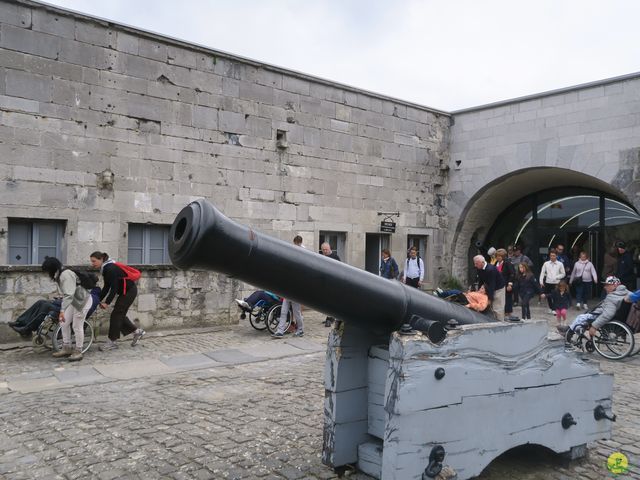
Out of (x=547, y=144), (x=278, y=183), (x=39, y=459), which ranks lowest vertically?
(x=39, y=459)

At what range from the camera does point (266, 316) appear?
9500mm

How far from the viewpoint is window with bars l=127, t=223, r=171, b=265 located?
977cm

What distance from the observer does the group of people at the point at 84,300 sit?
23.4ft

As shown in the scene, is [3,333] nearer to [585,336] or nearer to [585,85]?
[585,336]

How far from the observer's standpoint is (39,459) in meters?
3.90

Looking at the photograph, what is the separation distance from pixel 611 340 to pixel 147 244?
7.54m

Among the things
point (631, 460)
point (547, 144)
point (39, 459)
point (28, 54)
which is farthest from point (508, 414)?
point (547, 144)

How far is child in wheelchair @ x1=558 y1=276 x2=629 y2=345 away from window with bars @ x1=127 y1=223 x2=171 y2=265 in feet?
22.2

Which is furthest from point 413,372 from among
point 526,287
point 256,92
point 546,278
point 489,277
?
point 546,278

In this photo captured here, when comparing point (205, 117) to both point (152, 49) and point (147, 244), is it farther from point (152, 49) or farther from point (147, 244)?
point (147, 244)

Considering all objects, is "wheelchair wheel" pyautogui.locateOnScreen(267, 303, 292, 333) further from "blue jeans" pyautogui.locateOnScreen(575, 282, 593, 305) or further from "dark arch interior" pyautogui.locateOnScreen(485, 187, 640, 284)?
"dark arch interior" pyautogui.locateOnScreen(485, 187, 640, 284)

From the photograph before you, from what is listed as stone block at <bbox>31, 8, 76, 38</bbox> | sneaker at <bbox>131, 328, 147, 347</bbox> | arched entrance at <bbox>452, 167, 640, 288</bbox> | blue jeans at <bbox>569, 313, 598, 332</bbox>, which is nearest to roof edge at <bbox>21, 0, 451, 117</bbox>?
stone block at <bbox>31, 8, 76, 38</bbox>

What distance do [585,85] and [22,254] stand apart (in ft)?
38.4

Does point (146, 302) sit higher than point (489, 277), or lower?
lower
